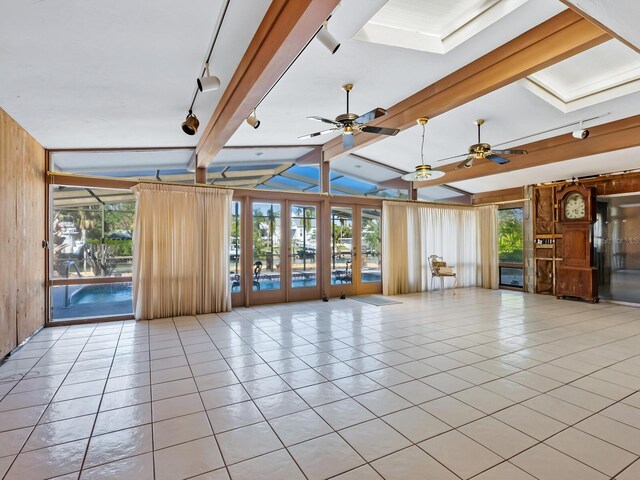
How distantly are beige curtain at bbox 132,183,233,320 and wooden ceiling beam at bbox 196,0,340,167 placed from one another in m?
1.89

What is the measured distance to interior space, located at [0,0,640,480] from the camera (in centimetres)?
212

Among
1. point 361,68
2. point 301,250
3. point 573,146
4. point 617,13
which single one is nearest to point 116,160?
point 301,250

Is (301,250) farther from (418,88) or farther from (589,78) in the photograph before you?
(589,78)

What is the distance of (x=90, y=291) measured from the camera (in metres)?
6.88

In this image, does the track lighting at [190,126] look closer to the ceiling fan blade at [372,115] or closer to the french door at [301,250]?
the ceiling fan blade at [372,115]

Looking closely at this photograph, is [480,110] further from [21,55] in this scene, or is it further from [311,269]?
[21,55]

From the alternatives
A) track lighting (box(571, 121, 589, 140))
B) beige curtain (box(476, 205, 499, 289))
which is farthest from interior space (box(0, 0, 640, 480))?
beige curtain (box(476, 205, 499, 289))

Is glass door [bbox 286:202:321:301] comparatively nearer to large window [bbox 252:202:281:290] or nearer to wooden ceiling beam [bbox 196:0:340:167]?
large window [bbox 252:202:281:290]

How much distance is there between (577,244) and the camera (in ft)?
22.0

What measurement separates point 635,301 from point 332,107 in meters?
6.58

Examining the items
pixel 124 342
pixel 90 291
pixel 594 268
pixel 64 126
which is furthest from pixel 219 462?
pixel 594 268

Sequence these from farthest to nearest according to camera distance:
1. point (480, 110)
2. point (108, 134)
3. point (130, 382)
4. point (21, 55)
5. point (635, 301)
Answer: point (635, 301)
point (480, 110)
point (108, 134)
point (130, 382)
point (21, 55)

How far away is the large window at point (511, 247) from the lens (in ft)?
26.8

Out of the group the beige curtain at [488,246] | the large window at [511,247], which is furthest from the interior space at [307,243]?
the beige curtain at [488,246]
